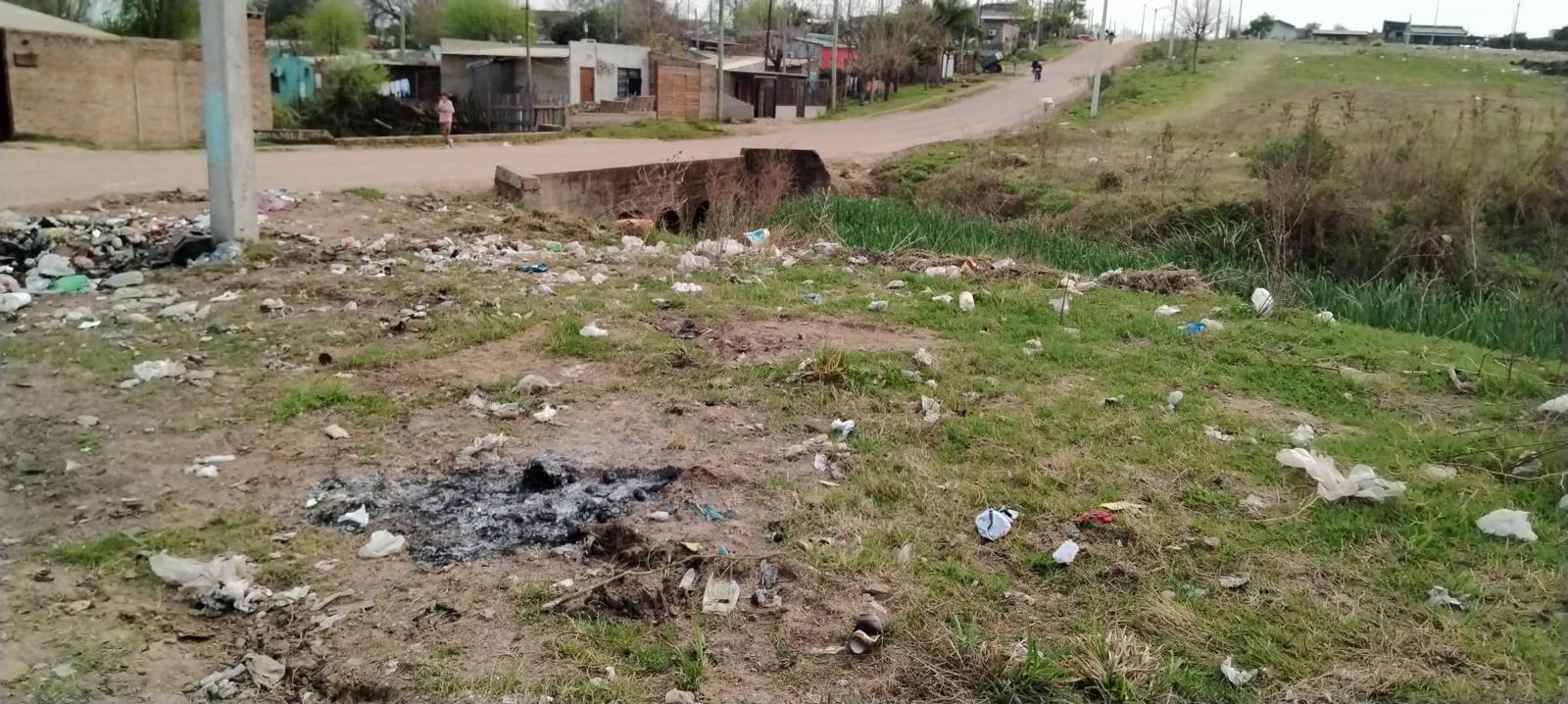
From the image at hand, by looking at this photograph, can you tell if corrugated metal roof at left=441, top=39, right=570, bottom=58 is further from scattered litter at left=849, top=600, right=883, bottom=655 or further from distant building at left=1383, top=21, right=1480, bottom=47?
distant building at left=1383, top=21, right=1480, bottom=47

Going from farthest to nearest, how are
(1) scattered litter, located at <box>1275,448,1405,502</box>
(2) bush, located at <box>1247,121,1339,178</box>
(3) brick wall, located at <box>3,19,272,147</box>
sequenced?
(3) brick wall, located at <box>3,19,272,147</box> → (2) bush, located at <box>1247,121,1339,178</box> → (1) scattered litter, located at <box>1275,448,1405,502</box>

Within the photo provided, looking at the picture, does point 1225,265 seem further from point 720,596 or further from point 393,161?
point 393,161

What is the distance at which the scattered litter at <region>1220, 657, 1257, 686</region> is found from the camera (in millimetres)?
2643

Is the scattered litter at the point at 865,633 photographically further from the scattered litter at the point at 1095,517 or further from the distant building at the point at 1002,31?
the distant building at the point at 1002,31

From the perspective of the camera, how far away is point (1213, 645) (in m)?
2.80

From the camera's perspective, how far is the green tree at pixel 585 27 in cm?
4641

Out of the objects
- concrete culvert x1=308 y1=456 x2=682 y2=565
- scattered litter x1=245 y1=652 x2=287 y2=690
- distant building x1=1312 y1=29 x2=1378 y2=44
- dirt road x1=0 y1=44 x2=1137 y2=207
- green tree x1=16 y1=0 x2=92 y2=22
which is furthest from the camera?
distant building x1=1312 y1=29 x2=1378 y2=44

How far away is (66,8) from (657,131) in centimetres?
1614

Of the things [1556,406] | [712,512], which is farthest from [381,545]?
[1556,406]

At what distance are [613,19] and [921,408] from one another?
155 feet

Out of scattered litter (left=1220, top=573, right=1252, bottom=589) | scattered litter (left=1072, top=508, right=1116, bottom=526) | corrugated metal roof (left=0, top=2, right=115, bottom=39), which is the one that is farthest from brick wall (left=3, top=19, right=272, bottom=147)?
scattered litter (left=1220, top=573, right=1252, bottom=589)

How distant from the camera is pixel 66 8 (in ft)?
84.9

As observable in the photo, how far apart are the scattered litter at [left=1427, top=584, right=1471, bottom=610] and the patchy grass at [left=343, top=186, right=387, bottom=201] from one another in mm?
9569

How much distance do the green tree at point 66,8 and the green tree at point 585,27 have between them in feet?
71.3
